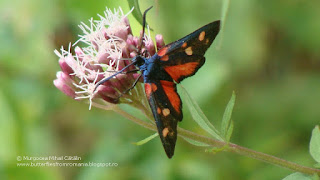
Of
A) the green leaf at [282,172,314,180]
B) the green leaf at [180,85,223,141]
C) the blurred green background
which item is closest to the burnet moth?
the green leaf at [180,85,223,141]

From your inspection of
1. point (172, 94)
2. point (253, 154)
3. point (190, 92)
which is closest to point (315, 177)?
point (253, 154)

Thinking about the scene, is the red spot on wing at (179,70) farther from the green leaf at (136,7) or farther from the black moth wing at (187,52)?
the green leaf at (136,7)

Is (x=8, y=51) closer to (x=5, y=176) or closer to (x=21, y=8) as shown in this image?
(x=21, y=8)

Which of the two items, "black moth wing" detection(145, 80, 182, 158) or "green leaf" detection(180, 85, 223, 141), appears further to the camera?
"green leaf" detection(180, 85, 223, 141)

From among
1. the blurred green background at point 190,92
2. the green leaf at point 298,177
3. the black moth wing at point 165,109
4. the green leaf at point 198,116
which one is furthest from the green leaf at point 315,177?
the blurred green background at point 190,92

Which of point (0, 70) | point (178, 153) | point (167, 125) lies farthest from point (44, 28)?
point (167, 125)

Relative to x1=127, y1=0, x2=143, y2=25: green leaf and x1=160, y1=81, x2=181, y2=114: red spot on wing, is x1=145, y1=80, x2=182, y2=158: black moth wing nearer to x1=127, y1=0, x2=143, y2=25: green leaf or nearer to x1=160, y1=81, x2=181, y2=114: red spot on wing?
x1=160, y1=81, x2=181, y2=114: red spot on wing

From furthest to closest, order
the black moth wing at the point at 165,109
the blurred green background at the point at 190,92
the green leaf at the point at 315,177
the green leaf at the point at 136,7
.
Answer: the blurred green background at the point at 190,92
the green leaf at the point at 136,7
the green leaf at the point at 315,177
the black moth wing at the point at 165,109
